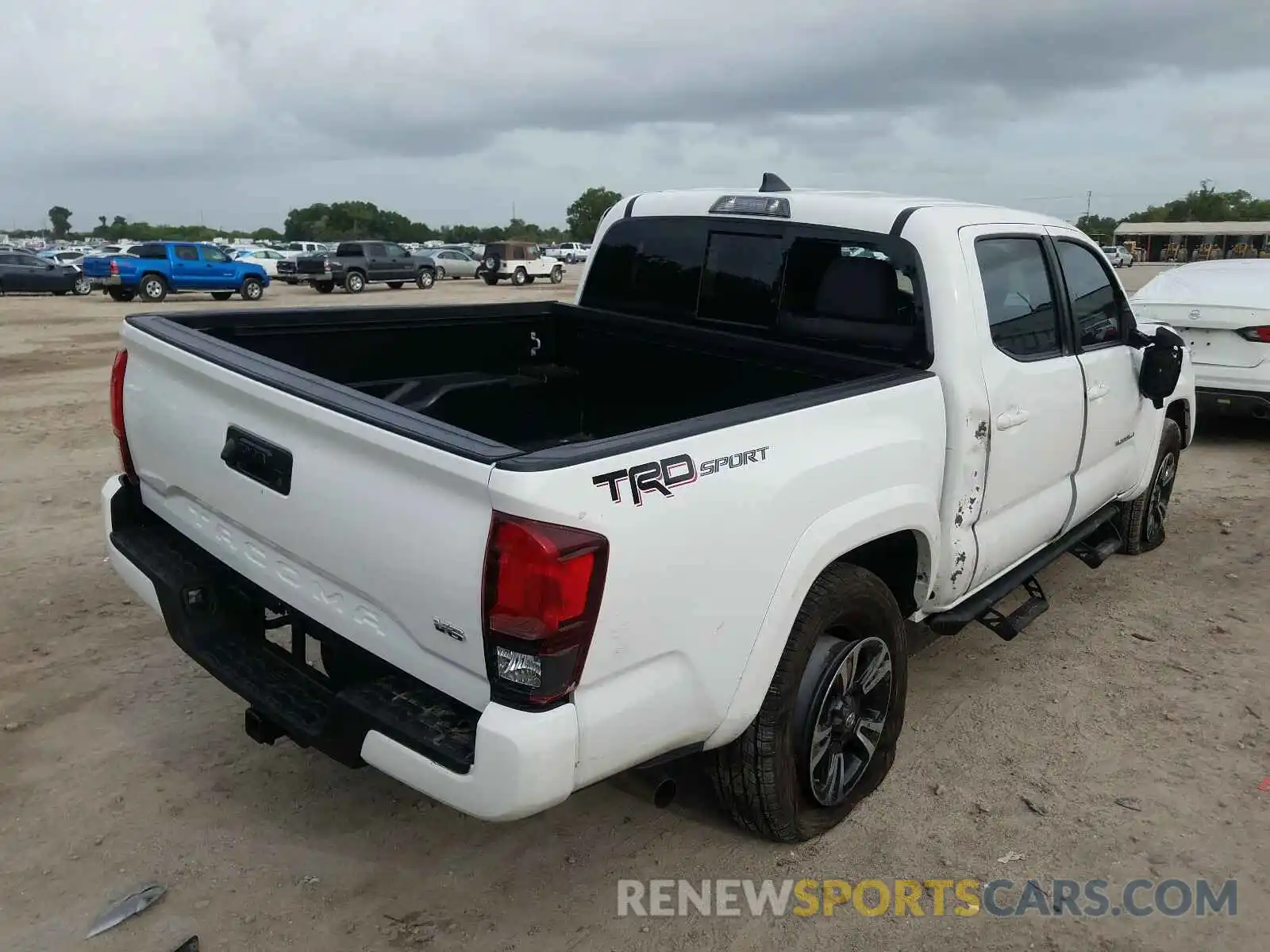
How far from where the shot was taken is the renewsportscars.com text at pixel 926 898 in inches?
112

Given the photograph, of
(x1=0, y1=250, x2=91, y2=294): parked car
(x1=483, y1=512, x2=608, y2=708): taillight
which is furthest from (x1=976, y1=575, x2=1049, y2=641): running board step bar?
(x1=0, y1=250, x2=91, y2=294): parked car

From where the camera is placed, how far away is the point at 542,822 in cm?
321

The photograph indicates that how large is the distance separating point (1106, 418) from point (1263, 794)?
1787 mm

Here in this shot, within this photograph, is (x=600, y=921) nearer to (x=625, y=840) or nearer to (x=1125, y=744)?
(x=625, y=840)

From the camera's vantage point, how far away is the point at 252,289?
88.1 ft

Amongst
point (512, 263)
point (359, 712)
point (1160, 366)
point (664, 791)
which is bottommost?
point (664, 791)

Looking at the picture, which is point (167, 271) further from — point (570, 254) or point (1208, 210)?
point (1208, 210)

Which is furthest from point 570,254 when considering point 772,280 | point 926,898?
point 926,898

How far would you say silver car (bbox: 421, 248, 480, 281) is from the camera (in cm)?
4262

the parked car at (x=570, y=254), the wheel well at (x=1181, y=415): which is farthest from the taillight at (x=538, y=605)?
the parked car at (x=570, y=254)

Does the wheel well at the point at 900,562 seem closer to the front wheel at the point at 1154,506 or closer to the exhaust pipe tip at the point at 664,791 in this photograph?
the exhaust pipe tip at the point at 664,791

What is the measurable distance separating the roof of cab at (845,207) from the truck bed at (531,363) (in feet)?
1.65

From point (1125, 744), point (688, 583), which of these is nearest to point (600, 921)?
point (688, 583)

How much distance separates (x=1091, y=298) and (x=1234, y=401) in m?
5.07
